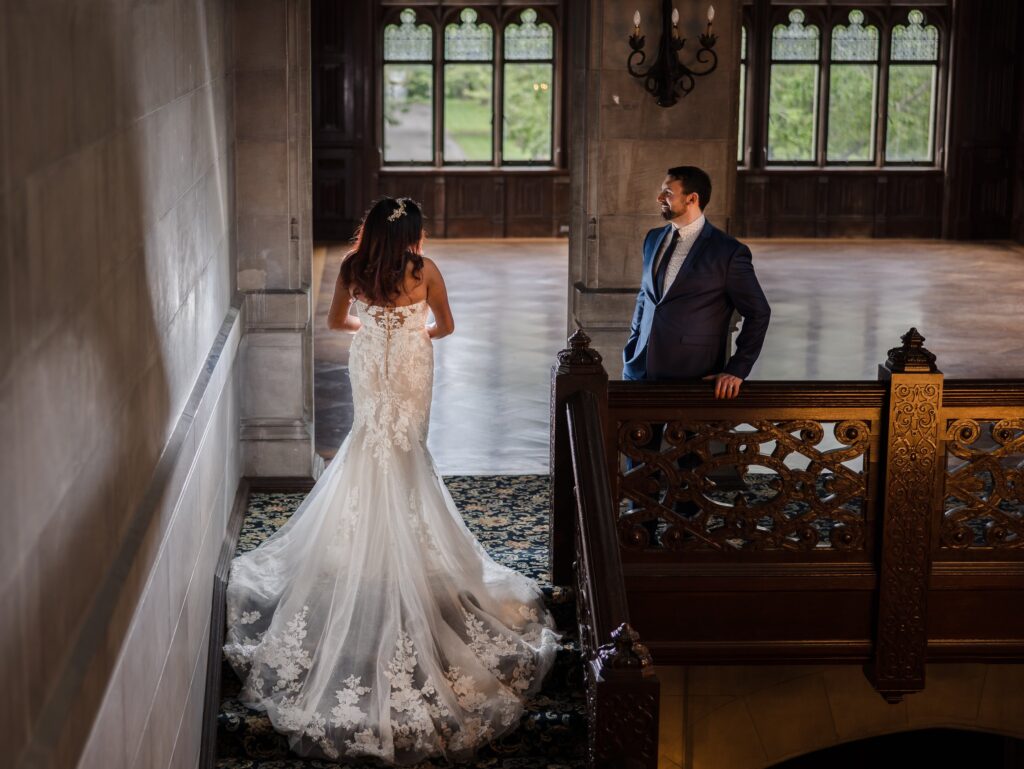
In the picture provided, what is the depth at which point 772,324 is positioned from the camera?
1462 cm

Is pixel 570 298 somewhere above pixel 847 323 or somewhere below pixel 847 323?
above

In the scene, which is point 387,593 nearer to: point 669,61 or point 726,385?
point 726,385

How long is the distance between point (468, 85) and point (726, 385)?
15902 mm

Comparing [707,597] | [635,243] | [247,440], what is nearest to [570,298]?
[635,243]

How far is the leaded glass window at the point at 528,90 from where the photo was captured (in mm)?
21047

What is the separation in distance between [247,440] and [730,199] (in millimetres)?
3056

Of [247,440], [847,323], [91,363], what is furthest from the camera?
[847,323]

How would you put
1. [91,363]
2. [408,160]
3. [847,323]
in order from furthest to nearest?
[408,160] < [847,323] < [91,363]

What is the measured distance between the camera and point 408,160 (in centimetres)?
2128

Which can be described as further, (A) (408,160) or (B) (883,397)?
(A) (408,160)

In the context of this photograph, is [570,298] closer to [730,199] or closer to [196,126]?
[730,199]

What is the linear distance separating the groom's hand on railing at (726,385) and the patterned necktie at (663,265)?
67 centimetres

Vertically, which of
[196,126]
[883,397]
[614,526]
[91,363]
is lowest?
[614,526]

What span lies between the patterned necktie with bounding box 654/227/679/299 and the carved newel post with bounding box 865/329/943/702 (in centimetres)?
102
